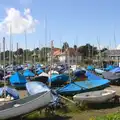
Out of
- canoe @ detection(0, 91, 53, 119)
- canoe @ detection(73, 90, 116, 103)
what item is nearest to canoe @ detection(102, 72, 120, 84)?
canoe @ detection(73, 90, 116, 103)

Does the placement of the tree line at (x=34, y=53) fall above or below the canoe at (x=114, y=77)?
above

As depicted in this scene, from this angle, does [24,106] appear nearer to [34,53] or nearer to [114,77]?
[114,77]

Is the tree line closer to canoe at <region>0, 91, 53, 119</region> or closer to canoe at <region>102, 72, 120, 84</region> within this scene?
canoe at <region>102, 72, 120, 84</region>

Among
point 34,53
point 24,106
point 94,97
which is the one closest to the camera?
point 24,106

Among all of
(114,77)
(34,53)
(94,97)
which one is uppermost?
(34,53)

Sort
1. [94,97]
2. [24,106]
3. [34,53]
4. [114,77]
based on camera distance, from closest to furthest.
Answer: [24,106] < [94,97] < [114,77] < [34,53]

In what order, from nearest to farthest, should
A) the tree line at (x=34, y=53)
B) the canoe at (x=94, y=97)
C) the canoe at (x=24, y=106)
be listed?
1. the canoe at (x=24, y=106)
2. the canoe at (x=94, y=97)
3. the tree line at (x=34, y=53)

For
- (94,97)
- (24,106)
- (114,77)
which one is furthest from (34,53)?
(24,106)

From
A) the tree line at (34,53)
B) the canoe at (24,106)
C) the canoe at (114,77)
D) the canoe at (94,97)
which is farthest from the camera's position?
the tree line at (34,53)

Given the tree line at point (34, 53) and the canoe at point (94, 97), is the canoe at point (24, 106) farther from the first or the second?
the tree line at point (34, 53)

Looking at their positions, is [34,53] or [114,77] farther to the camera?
[34,53]

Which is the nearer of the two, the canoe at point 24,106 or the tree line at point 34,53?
the canoe at point 24,106

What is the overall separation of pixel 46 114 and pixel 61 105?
140 cm

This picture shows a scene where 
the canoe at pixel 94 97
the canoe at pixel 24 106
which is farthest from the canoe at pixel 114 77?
the canoe at pixel 24 106
